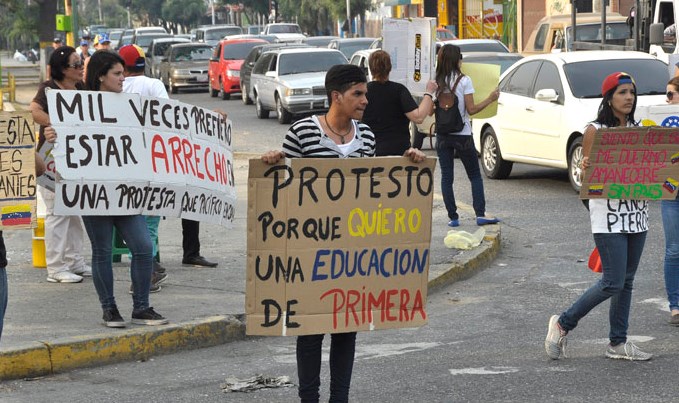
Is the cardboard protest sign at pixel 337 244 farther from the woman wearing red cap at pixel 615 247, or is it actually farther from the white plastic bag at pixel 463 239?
the white plastic bag at pixel 463 239

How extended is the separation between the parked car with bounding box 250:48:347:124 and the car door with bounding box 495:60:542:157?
1097 centimetres

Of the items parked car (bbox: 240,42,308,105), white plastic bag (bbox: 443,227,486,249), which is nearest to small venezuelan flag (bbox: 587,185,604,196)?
white plastic bag (bbox: 443,227,486,249)

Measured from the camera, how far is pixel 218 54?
39.0 meters

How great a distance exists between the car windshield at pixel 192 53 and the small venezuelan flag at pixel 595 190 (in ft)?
121

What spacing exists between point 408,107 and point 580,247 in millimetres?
2266

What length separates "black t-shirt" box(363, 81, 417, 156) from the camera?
10664 millimetres

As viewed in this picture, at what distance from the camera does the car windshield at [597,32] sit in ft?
86.9

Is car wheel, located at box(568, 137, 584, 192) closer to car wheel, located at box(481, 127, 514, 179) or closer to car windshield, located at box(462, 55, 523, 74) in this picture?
car wheel, located at box(481, 127, 514, 179)

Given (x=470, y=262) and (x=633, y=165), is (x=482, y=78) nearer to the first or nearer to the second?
(x=470, y=262)

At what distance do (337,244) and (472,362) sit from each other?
6.87 ft

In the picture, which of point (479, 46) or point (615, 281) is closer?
point (615, 281)

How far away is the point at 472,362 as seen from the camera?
24.6 ft

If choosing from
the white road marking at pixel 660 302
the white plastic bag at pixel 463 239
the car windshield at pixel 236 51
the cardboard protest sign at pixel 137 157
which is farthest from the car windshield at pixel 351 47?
the cardboard protest sign at pixel 137 157

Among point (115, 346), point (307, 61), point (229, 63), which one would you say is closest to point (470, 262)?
point (115, 346)
